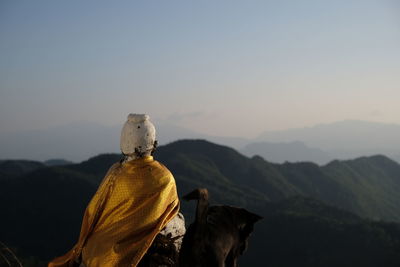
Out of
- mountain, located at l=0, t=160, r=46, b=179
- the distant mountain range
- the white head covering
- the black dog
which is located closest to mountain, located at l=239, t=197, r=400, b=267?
the distant mountain range

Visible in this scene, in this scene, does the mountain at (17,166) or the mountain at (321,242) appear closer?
the mountain at (321,242)

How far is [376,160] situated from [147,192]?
187 m

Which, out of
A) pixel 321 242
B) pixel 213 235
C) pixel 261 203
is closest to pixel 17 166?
pixel 261 203

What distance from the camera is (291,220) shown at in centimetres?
7688

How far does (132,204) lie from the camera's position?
4.60 m

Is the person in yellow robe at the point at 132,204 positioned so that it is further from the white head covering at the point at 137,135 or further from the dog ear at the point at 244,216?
the dog ear at the point at 244,216

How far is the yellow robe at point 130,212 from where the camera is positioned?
4.56 metres

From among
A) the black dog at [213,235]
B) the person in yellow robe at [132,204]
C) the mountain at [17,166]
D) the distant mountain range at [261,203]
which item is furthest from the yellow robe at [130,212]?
the mountain at [17,166]

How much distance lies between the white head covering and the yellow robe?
103 millimetres

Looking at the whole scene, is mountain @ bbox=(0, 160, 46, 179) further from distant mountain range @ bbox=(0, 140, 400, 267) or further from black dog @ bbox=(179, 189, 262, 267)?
black dog @ bbox=(179, 189, 262, 267)

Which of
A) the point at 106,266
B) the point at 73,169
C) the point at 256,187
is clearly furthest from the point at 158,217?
the point at 256,187

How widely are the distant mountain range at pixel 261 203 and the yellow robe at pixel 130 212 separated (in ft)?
168

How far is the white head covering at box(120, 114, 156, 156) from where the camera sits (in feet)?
15.2

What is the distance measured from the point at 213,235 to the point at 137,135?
4.10 ft
